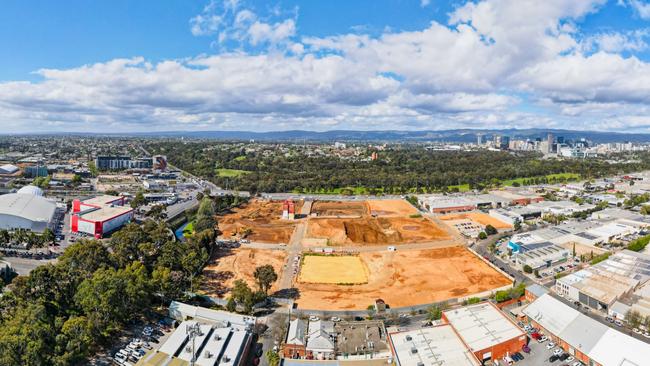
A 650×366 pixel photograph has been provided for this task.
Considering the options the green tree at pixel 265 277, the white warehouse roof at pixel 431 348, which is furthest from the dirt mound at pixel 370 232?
the white warehouse roof at pixel 431 348

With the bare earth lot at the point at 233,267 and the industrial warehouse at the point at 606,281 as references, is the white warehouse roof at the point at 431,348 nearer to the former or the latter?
the bare earth lot at the point at 233,267

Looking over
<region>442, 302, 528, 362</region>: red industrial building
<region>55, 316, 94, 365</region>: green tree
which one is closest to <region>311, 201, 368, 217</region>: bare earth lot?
<region>442, 302, 528, 362</region>: red industrial building

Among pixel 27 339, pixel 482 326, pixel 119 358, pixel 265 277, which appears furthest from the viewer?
pixel 265 277

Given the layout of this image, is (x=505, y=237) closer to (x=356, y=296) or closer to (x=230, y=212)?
(x=356, y=296)

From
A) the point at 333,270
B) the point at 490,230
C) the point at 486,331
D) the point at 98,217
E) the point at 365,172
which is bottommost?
the point at 333,270

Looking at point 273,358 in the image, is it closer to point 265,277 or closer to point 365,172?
point 265,277

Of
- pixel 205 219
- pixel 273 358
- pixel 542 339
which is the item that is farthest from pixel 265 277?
pixel 205 219

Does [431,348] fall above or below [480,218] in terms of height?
below
